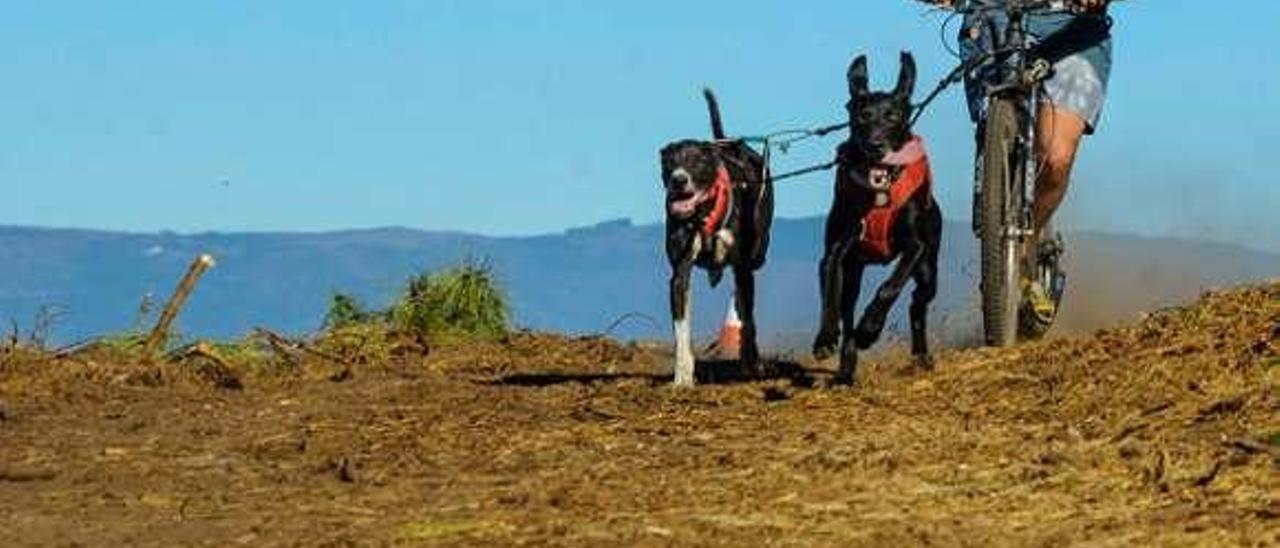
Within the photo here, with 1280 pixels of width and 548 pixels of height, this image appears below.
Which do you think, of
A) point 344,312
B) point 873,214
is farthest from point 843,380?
point 344,312

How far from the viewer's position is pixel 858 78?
40.7 feet

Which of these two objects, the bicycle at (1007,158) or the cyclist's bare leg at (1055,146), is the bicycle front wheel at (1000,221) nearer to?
the bicycle at (1007,158)

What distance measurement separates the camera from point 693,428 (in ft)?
36.4

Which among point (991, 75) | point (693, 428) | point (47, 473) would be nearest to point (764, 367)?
point (991, 75)

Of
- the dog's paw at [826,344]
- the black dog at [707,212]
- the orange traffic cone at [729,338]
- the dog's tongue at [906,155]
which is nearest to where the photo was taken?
the dog's tongue at [906,155]

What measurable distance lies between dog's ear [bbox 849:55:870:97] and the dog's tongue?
0.96ft

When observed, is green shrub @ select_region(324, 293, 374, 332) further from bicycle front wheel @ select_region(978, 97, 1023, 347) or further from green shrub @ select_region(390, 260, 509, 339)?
bicycle front wheel @ select_region(978, 97, 1023, 347)

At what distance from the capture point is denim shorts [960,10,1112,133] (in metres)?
13.8

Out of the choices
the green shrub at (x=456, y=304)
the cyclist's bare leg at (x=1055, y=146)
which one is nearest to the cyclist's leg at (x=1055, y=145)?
the cyclist's bare leg at (x=1055, y=146)

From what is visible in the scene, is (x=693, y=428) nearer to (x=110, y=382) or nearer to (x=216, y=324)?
(x=110, y=382)

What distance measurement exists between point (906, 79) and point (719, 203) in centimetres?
114

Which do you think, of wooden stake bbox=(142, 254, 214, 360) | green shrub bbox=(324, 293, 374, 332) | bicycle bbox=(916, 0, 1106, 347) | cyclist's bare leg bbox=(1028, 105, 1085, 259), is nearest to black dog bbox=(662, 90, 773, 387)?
bicycle bbox=(916, 0, 1106, 347)

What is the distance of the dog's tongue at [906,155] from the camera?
478 inches

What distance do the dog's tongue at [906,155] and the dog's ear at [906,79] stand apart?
20 cm
